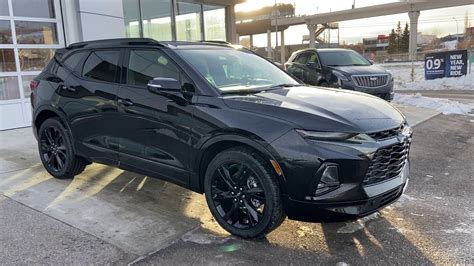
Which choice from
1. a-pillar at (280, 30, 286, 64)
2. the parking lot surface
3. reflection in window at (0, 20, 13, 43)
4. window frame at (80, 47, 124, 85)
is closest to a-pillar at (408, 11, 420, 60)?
a-pillar at (280, 30, 286, 64)

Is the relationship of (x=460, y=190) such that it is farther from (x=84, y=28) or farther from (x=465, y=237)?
(x=84, y=28)

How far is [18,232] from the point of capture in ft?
12.9

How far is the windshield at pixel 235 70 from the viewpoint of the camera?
4180 mm

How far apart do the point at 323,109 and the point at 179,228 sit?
5.67 feet

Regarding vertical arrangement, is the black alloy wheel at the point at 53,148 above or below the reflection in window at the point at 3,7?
below

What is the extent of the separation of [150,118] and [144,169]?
22.1 inches

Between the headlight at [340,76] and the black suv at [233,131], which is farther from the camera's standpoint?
the headlight at [340,76]

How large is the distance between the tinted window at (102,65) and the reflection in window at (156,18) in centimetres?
812

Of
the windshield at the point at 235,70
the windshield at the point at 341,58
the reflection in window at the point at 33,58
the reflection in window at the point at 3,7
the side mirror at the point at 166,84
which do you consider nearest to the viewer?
the side mirror at the point at 166,84

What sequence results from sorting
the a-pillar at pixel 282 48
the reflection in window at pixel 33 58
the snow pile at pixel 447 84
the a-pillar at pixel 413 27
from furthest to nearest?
1. the a-pillar at pixel 282 48
2. the a-pillar at pixel 413 27
3. the snow pile at pixel 447 84
4. the reflection in window at pixel 33 58

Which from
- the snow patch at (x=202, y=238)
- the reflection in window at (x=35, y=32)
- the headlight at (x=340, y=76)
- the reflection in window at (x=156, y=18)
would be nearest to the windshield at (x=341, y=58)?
the headlight at (x=340, y=76)

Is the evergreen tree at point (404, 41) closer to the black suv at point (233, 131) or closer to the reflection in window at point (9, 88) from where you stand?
the reflection in window at point (9, 88)

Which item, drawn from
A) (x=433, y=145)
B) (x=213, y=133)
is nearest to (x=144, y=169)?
(x=213, y=133)

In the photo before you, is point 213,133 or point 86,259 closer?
point 86,259
